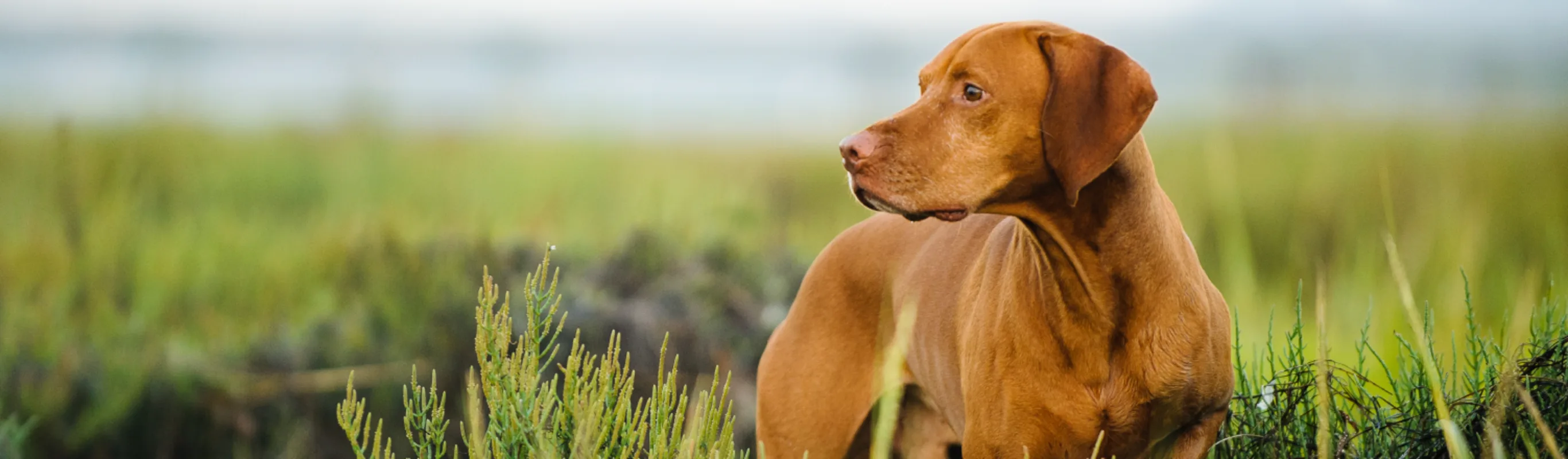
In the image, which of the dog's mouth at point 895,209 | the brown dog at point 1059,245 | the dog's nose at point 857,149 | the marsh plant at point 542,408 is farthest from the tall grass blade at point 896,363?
the marsh plant at point 542,408

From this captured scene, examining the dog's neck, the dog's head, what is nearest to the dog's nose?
the dog's head

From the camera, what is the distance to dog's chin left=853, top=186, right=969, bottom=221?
249 cm

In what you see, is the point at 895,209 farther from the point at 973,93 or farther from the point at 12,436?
the point at 12,436

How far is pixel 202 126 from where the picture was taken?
8.94 m

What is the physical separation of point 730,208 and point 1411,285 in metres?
3.71

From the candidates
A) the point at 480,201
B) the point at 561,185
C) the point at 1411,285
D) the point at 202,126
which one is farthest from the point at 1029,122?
the point at 202,126

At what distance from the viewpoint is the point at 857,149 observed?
248 cm

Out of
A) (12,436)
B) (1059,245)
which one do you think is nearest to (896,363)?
(1059,245)

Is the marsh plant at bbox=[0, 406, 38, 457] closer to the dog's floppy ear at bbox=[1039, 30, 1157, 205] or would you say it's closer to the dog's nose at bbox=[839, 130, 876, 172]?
the dog's nose at bbox=[839, 130, 876, 172]

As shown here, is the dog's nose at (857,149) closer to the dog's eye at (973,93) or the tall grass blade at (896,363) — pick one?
the dog's eye at (973,93)

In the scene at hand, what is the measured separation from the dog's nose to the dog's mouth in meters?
0.03

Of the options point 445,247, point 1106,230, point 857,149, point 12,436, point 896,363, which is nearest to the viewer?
point 857,149

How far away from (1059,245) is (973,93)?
37 centimetres

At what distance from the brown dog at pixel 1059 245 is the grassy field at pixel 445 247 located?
177 centimetres
